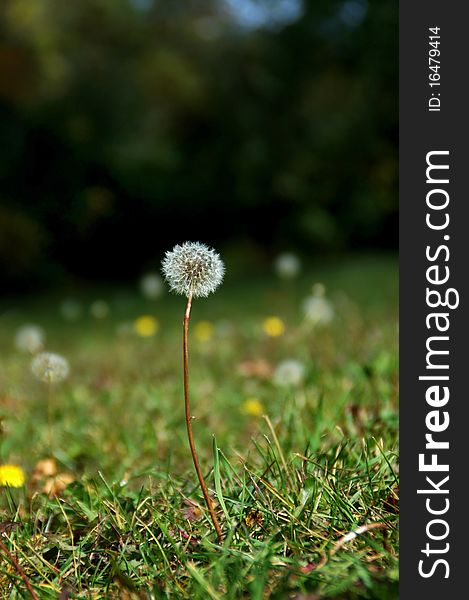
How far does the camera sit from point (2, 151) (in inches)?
434

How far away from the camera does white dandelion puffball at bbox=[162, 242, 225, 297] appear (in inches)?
53.4

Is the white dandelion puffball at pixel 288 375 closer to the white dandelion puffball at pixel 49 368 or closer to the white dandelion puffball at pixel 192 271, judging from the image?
the white dandelion puffball at pixel 49 368

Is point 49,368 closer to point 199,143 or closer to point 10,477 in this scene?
point 10,477

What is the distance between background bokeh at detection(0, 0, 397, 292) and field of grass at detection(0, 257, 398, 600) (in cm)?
752

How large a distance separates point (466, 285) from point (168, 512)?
838 millimetres

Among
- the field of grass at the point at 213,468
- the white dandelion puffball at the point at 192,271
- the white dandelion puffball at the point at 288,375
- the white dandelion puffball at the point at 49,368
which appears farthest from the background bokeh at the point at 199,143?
the white dandelion puffball at the point at 192,271

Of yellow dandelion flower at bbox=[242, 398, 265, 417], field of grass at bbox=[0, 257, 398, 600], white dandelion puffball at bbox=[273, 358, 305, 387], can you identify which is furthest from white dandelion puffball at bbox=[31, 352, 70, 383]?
white dandelion puffball at bbox=[273, 358, 305, 387]

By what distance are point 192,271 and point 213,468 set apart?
0.50m

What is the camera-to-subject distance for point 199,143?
14.7m

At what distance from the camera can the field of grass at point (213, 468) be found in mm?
1304

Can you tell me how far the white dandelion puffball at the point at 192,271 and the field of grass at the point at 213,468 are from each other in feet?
1.20

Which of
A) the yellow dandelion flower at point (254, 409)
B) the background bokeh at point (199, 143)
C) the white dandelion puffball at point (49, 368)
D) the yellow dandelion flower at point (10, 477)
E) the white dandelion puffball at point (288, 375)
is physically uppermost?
the background bokeh at point (199, 143)

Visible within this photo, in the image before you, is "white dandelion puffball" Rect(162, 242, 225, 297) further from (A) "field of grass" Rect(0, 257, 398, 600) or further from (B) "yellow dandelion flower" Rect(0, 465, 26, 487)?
(B) "yellow dandelion flower" Rect(0, 465, 26, 487)

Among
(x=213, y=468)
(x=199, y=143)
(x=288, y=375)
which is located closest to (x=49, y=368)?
(x=213, y=468)
